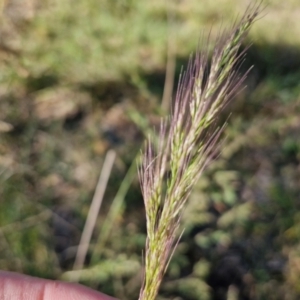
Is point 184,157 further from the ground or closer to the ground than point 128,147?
further from the ground

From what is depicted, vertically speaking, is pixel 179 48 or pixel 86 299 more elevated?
pixel 179 48

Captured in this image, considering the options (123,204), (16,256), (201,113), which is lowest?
(16,256)

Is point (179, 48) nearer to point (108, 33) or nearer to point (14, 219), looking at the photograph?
point (108, 33)

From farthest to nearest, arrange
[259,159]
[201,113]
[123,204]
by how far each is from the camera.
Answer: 1. [259,159]
2. [123,204]
3. [201,113]

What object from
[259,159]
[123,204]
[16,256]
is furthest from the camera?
[259,159]

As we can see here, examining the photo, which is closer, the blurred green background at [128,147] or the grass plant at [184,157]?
the grass plant at [184,157]

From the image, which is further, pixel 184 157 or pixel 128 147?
pixel 128 147

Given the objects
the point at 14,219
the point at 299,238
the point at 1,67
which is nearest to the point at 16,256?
the point at 14,219

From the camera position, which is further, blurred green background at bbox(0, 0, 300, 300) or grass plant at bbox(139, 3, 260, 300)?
blurred green background at bbox(0, 0, 300, 300)
